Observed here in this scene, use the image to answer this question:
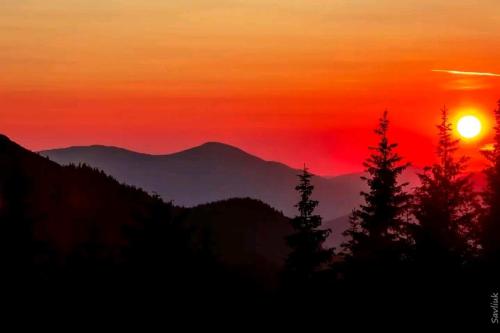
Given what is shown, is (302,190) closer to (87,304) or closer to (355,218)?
(355,218)

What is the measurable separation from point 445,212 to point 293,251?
22.2ft

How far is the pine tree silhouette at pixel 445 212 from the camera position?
39.2 meters

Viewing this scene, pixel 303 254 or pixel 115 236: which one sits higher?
pixel 115 236

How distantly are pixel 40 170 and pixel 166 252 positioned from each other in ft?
103

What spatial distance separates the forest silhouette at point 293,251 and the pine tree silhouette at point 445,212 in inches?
2.4

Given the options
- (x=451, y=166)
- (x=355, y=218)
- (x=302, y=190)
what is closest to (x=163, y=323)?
(x=302, y=190)

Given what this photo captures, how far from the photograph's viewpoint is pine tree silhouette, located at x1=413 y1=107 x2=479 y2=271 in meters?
39.2

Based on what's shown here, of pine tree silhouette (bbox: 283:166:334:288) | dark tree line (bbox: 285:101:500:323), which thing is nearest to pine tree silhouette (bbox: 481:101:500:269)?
dark tree line (bbox: 285:101:500:323)

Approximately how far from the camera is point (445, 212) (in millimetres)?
43594

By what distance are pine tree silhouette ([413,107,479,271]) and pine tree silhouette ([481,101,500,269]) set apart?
2.03 ft

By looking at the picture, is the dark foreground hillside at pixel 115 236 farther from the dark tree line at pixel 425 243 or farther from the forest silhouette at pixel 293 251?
the dark tree line at pixel 425 243

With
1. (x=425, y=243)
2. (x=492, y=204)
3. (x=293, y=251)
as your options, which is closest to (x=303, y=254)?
(x=293, y=251)

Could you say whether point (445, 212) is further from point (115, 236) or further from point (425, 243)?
point (115, 236)

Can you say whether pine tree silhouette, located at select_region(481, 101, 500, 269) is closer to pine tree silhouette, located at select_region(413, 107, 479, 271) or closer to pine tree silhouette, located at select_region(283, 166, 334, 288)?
pine tree silhouette, located at select_region(413, 107, 479, 271)
